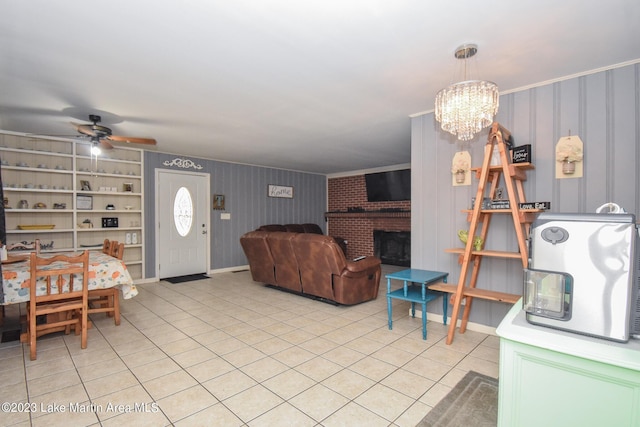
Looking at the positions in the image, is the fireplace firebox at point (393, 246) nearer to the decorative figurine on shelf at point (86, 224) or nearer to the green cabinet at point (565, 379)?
the decorative figurine on shelf at point (86, 224)

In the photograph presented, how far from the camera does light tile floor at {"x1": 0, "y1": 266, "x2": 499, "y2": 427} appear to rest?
1.92m

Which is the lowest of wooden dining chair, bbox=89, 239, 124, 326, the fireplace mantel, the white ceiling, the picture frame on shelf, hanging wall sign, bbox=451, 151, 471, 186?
wooden dining chair, bbox=89, 239, 124, 326

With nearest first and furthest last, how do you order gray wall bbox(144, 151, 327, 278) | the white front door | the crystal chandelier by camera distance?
the crystal chandelier
gray wall bbox(144, 151, 327, 278)
the white front door

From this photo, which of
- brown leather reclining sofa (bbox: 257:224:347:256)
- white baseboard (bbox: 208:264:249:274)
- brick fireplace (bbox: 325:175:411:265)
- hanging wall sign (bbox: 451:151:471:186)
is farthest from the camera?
brick fireplace (bbox: 325:175:411:265)

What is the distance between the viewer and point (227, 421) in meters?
1.85

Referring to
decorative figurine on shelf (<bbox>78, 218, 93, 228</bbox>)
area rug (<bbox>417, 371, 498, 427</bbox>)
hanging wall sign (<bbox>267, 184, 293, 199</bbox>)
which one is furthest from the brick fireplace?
decorative figurine on shelf (<bbox>78, 218, 93, 228</bbox>)

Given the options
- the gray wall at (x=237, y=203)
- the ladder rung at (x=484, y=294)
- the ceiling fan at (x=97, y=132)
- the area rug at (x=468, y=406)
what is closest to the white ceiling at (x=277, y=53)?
the ceiling fan at (x=97, y=132)

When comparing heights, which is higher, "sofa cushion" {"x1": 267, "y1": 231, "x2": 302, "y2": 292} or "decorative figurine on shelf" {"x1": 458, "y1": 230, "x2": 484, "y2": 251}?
"decorative figurine on shelf" {"x1": 458, "y1": 230, "x2": 484, "y2": 251}

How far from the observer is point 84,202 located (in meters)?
4.97

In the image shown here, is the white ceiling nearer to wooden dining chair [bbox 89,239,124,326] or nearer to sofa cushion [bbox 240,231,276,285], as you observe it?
wooden dining chair [bbox 89,239,124,326]

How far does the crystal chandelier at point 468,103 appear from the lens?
2.18 m

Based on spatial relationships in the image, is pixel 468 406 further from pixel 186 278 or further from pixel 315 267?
pixel 186 278

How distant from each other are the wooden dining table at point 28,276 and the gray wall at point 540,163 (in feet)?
10.8

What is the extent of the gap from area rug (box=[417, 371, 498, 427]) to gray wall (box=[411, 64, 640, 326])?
1.12 m
